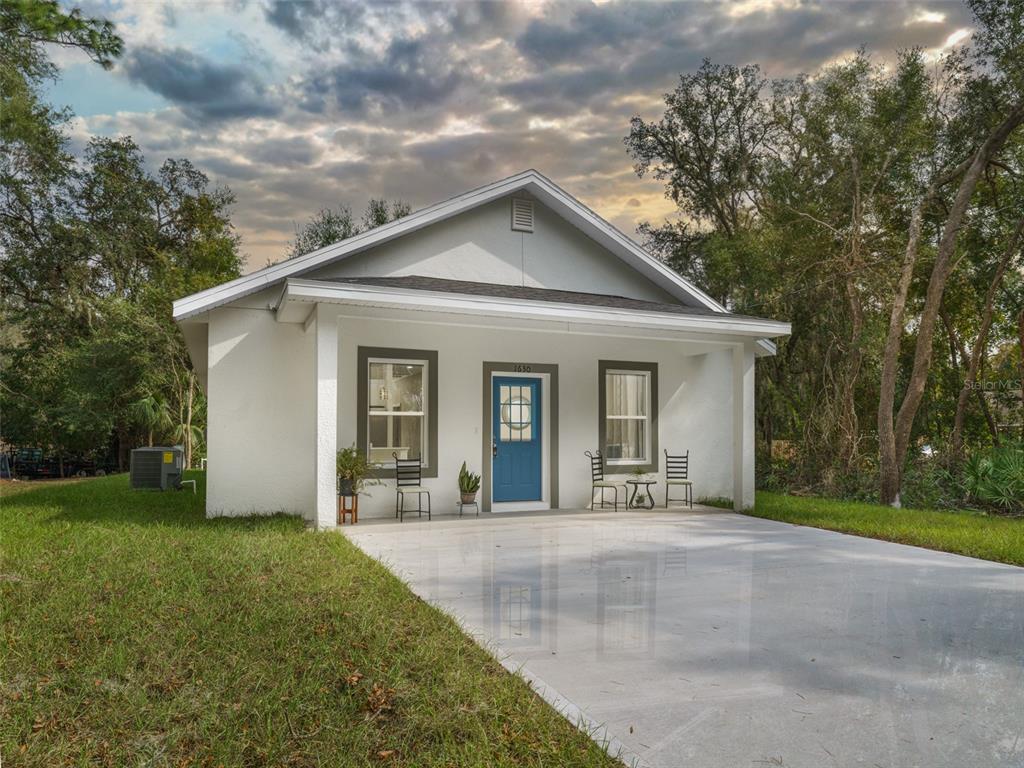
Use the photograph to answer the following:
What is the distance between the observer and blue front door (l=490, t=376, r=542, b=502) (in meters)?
10.7

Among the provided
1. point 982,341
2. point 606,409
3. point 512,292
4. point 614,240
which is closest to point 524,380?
point 606,409

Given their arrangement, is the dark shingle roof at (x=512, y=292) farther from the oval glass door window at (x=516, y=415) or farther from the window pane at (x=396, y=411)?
the oval glass door window at (x=516, y=415)

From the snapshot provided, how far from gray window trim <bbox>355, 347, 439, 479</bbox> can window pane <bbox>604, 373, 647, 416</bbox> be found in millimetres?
2944

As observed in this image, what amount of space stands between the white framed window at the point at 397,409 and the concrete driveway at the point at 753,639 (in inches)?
73.1

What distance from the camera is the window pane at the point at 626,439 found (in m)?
11.5

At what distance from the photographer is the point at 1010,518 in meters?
10.4

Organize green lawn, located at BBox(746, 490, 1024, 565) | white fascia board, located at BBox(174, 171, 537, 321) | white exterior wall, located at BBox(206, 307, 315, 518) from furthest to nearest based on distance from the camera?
white exterior wall, located at BBox(206, 307, 315, 518) → white fascia board, located at BBox(174, 171, 537, 321) → green lawn, located at BBox(746, 490, 1024, 565)

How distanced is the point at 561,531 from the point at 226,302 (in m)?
5.00

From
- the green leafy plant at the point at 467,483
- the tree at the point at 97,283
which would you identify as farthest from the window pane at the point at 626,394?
the tree at the point at 97,283

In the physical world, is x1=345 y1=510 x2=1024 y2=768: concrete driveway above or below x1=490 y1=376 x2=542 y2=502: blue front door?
below

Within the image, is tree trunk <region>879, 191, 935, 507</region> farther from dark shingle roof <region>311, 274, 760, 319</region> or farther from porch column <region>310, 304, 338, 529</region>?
porch column <region>310, 304, 338, 529</region>

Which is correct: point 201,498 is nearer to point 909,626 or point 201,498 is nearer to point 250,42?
point 250,42

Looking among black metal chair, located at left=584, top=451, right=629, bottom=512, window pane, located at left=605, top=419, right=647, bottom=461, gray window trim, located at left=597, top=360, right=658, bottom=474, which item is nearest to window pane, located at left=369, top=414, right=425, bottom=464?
black metal chair, located at left=584, top=451, right=629, bottom=512

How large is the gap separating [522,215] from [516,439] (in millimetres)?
3424
